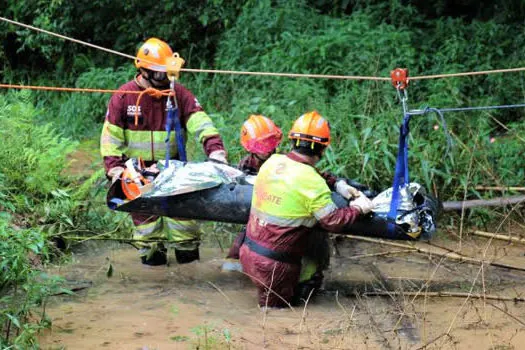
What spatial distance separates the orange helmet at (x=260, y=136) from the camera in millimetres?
6223

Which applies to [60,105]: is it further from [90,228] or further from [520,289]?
[520,289]

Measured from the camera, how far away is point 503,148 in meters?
8.08

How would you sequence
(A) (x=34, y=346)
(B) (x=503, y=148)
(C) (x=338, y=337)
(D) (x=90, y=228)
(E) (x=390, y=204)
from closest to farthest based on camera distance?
(A) (x=34, y=346) → (C) (x=338, y=337) → (E) (x=390, y=204) → (D) (x=90, y=228) → (B) (x=503, y=148)

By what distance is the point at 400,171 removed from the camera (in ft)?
17.5

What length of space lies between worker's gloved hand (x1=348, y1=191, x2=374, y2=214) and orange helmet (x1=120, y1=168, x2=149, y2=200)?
1.48m

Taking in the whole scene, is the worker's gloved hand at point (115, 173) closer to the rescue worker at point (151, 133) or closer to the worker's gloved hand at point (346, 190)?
the rescue worker at point (151, 133)

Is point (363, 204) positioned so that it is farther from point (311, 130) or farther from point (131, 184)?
point (131, 184)

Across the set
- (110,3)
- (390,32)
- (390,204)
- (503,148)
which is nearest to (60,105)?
(110,3)

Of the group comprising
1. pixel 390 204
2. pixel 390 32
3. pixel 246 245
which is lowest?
pixel 246 245

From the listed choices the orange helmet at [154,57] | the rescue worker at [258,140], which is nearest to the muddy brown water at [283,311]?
the rescue worker at [258,140]

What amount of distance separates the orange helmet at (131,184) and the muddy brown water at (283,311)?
0.64 meters

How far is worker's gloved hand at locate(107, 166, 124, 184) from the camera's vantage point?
613 centimetres

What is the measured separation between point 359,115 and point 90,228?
271 centimetres

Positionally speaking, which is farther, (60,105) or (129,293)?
(60,105)
